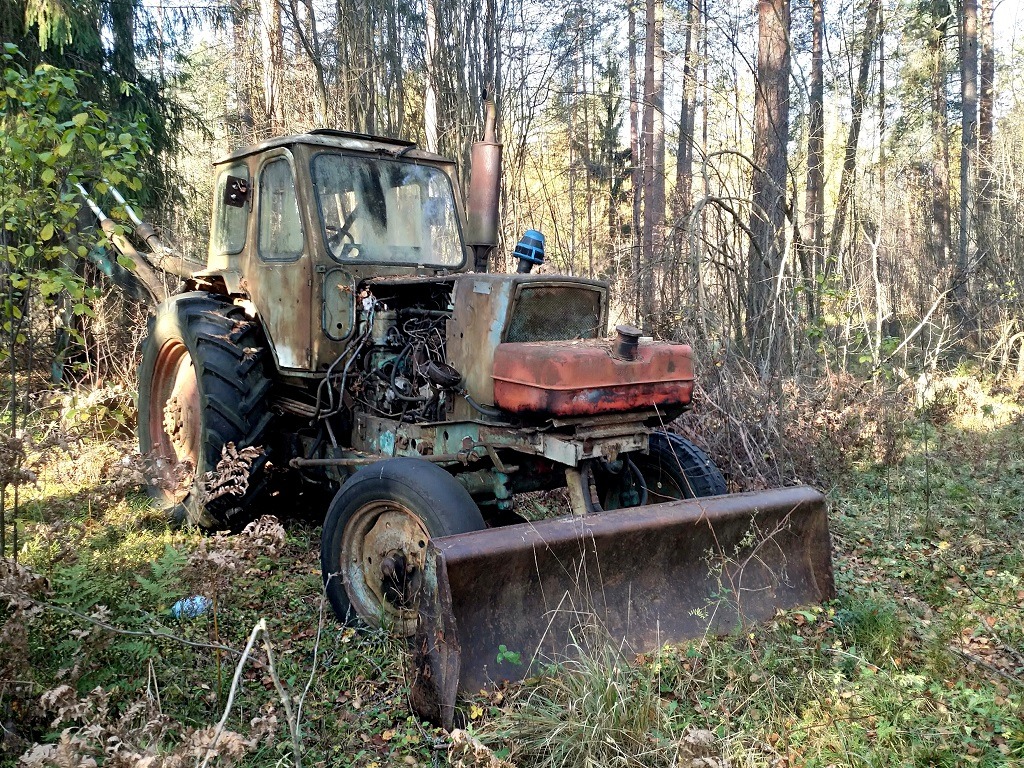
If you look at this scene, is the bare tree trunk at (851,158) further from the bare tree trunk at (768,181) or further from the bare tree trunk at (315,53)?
the bare tree trunk at (315,53)

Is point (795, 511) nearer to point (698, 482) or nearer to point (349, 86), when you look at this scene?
point (698, 482)

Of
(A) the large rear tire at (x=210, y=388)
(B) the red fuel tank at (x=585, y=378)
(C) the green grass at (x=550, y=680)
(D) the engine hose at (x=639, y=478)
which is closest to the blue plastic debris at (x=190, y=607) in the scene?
(C) the green grass at (x=550, y=680)

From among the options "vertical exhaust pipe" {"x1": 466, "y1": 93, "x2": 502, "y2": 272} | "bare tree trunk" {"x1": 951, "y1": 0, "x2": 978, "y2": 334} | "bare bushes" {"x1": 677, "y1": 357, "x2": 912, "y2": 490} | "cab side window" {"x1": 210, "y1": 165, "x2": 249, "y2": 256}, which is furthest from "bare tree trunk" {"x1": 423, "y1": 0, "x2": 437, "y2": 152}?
"bare tree trunk" {"x1": 951, "y1": 0, "x2": 978, "y2": 334}

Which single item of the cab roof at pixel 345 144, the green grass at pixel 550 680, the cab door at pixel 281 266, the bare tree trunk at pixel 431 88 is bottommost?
the green grass at pixel 550 680

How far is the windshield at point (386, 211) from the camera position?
181 inches

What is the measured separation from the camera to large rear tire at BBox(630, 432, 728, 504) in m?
4.20

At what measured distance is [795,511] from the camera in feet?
12.0

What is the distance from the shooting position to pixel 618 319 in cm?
680

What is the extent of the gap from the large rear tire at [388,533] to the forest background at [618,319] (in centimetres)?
23

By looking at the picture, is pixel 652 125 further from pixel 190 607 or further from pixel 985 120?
pixel 190 607

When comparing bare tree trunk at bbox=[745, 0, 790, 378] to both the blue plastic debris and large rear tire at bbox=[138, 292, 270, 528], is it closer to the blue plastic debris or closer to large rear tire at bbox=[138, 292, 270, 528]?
large rear tire at bbox=[138, 292, 270, 528]

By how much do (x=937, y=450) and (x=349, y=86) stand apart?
7255 mm

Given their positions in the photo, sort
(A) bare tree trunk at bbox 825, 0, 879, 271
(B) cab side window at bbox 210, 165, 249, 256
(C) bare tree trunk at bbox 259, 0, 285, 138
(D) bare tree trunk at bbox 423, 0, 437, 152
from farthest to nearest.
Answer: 1. (C) bare tree trunk at bbox 259, 0, 285, 138
2. (D) bare tree trunk at bbox 423, 0, 437, 152
3. (A) bare tree trunk at bbox 825, 0, 879, 271
4. (B) cab side window at bbox 210, 165, 249, 256

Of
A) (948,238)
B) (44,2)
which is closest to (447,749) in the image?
(44,2)
